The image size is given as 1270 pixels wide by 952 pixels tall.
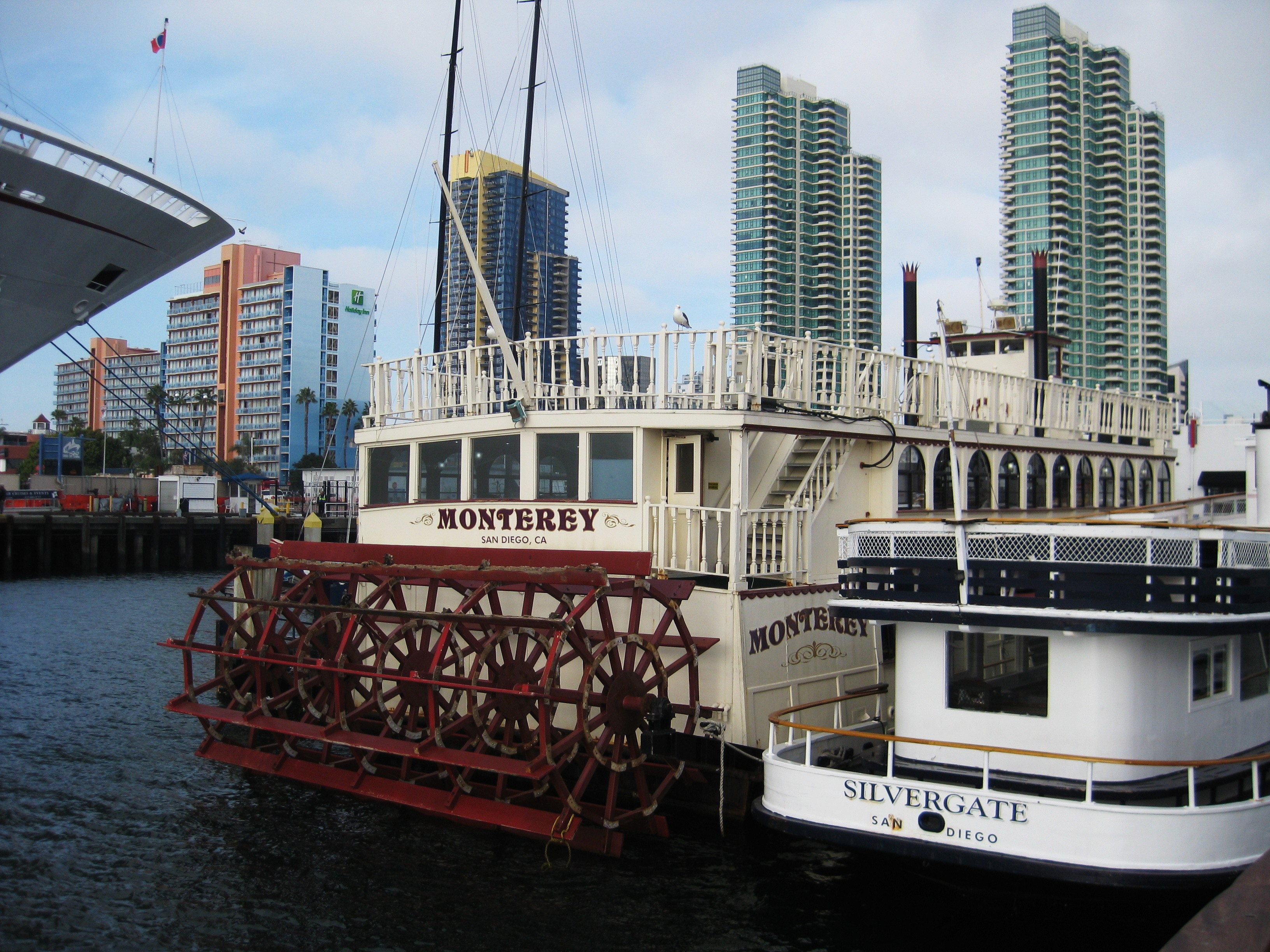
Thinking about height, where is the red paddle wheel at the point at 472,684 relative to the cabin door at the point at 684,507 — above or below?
below

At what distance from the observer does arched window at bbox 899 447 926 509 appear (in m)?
12.5

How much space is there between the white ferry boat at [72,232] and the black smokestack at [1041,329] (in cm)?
1465

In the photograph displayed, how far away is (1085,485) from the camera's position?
1634 centimetres

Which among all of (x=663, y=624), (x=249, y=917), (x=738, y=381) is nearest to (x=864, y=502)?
(x=738, y=381)

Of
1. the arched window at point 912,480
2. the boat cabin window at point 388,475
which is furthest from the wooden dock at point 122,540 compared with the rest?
the arched window at point 912,480

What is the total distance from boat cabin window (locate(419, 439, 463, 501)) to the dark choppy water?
149 inches

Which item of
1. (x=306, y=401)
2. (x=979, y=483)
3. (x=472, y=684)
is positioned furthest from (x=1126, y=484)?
(x=306, y=401)

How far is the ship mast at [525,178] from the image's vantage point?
58.7 feet

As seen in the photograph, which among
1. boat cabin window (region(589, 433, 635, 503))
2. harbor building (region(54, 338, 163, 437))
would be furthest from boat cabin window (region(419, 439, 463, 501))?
harbor building (region(54, 338, 163, 437))

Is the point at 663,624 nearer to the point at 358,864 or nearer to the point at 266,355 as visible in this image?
the point at 358,864

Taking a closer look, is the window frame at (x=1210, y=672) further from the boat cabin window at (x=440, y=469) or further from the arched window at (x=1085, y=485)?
the boat cabin window at (x=440, y=469)

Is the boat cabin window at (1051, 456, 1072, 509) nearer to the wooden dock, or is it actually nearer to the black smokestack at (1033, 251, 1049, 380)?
the black smokestack at (1033, 251, 1049, 380)

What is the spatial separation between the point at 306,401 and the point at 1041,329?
84718 millimetres

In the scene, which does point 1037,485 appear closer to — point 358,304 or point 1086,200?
point 1086,200
